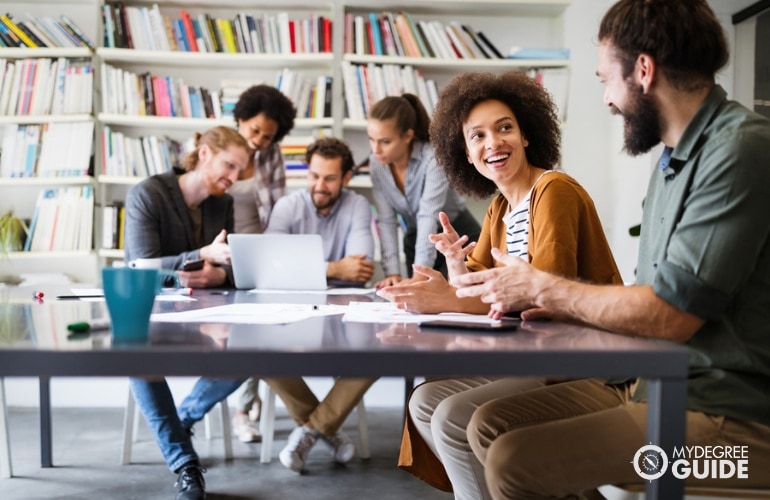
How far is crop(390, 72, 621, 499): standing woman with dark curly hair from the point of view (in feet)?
5.39

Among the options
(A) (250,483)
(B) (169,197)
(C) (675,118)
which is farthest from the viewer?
(B) (169,197)

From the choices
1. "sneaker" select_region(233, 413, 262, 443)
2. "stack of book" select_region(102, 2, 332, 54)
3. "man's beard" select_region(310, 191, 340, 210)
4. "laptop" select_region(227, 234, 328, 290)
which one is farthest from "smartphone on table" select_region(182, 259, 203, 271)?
"stack of book" select_region(102, 2, 332, 54)

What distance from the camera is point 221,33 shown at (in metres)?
3.94

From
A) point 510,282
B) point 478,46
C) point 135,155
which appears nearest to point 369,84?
point 478,46

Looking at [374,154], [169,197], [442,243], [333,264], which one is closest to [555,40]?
[374,154]

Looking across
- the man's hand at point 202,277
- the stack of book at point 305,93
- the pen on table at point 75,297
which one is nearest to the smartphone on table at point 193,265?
the man's hand at point 202,277

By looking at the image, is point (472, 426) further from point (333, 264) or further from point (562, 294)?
point (333, 264)

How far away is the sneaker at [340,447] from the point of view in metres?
3.01

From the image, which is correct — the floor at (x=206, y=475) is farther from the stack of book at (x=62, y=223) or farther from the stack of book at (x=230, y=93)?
the stack of book at (x=230, y=93)

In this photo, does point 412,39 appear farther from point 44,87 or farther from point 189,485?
point 189,485

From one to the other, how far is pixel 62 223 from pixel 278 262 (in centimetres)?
186

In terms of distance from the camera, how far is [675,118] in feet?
4.64

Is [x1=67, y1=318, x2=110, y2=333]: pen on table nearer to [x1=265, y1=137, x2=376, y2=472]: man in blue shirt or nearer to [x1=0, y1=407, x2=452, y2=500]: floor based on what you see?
[x1=0, y1=407, x2=452, y2=500]: floor

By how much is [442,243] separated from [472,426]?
479mm
